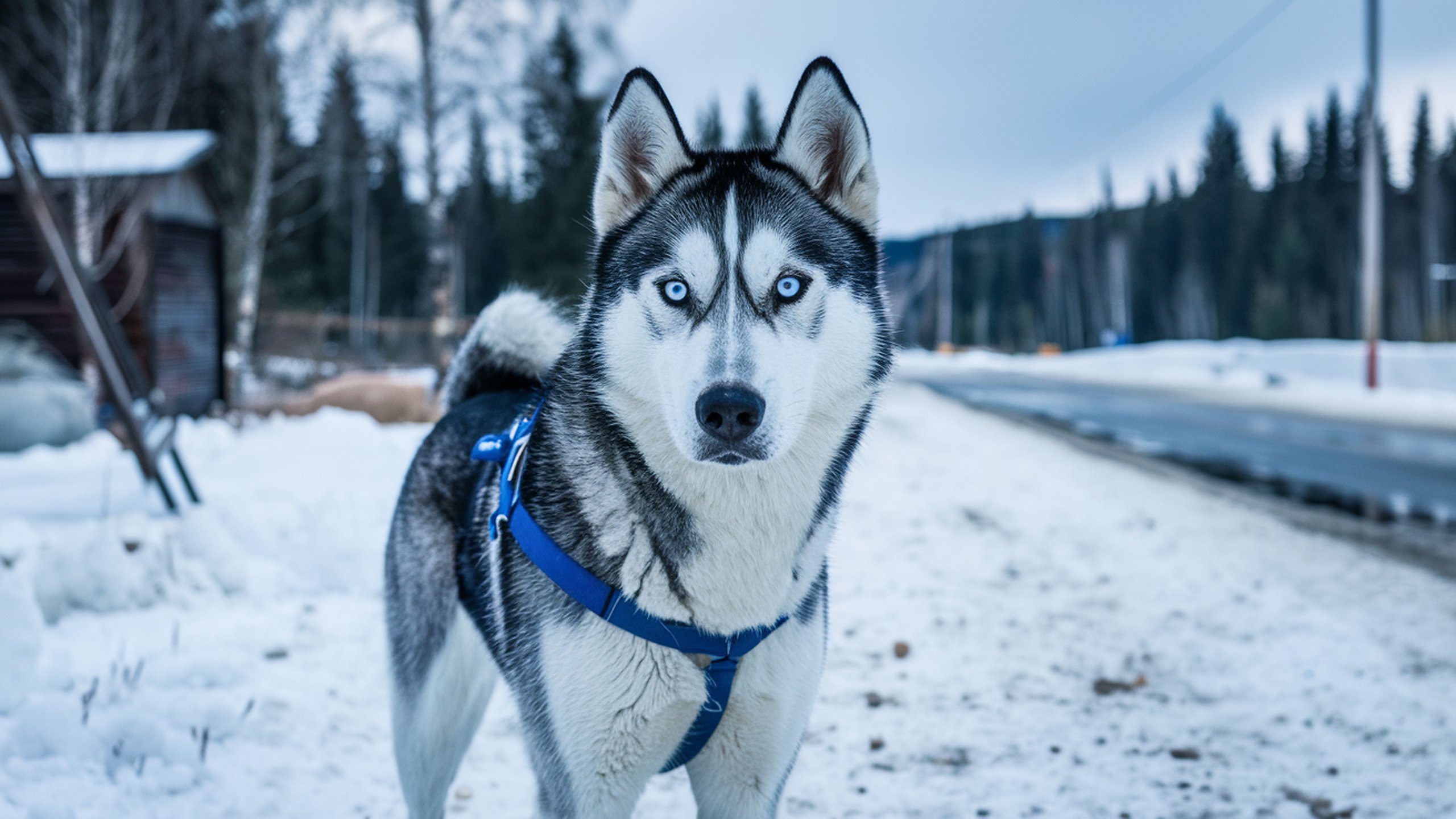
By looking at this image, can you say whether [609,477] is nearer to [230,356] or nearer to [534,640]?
[534,640]

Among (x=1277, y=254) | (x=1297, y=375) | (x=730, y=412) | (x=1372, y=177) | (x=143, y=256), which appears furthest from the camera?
(x=1277, y=254)

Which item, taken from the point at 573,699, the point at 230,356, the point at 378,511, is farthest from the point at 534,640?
the point at 230,356

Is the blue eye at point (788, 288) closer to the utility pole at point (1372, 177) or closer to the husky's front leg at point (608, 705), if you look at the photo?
the husky's front leg at point (608, 705)

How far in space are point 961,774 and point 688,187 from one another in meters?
2.03

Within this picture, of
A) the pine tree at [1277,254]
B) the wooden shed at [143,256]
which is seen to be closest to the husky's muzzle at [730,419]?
the wooden shed at [143,256]

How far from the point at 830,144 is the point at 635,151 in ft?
1.44

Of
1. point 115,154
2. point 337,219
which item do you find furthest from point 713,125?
point 115,154

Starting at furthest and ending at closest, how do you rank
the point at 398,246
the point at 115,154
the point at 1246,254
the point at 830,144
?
the point at 1246,254
the point at 398,246
the point at 115,154
the point at 830,144

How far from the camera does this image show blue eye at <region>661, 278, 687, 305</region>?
5.59 ft

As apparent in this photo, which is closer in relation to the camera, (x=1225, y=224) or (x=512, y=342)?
(x=512, y=342)

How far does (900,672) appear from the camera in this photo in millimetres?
3537

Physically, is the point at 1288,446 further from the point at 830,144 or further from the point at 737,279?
the point at 737,279

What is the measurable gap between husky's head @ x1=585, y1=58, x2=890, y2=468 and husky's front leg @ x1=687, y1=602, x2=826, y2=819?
43 cm

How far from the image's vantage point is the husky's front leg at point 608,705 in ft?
5.39
